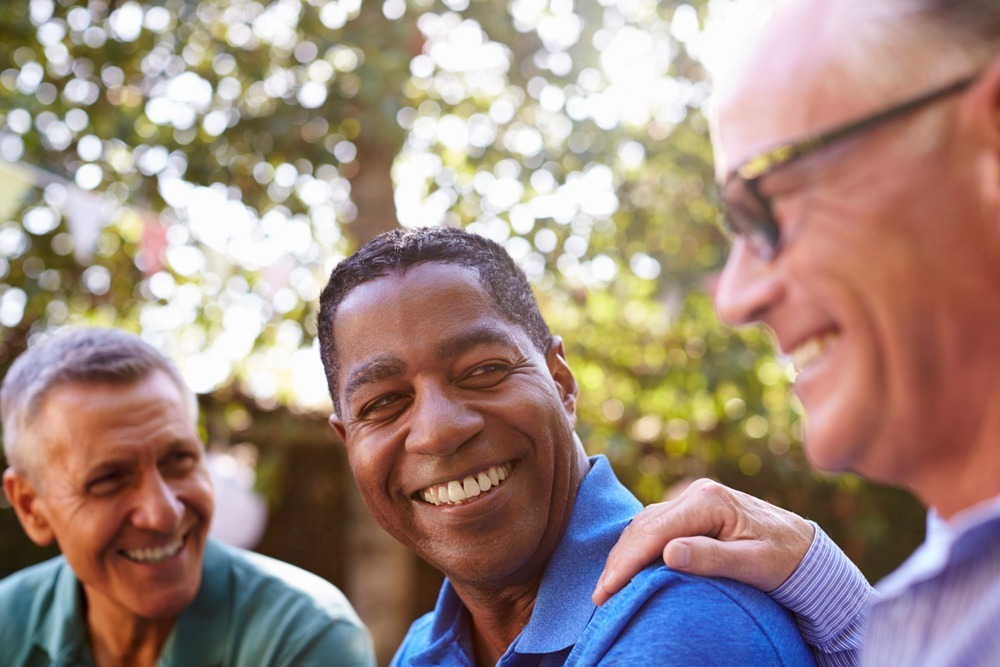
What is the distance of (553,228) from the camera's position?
5.59 meters

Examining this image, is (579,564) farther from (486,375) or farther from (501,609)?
(486,375)

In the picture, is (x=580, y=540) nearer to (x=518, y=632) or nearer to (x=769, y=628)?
(x=518, y=632)

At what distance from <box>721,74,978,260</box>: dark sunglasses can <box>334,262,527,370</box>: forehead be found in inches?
30.7

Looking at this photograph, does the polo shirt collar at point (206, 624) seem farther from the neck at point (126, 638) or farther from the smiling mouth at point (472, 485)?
the smiling mouth at point (472, 485)

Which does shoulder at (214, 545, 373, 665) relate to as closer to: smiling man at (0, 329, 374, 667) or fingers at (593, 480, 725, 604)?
smiling man at (0, 329, 374, 667)

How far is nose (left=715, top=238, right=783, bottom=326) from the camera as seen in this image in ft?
3.49

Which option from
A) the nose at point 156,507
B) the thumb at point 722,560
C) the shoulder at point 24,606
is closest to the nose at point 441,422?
the thumb at point 722,560

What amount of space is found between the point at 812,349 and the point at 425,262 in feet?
3.25

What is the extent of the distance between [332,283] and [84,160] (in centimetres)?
426

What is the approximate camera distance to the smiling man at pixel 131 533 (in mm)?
2754

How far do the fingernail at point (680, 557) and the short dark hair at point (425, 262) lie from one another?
64 centimetres

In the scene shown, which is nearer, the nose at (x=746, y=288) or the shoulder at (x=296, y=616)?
the nose at (x=746, y=288)

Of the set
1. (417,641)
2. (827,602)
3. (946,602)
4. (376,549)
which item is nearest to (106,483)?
(417,641)

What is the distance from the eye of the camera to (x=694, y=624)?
56.0 inches
